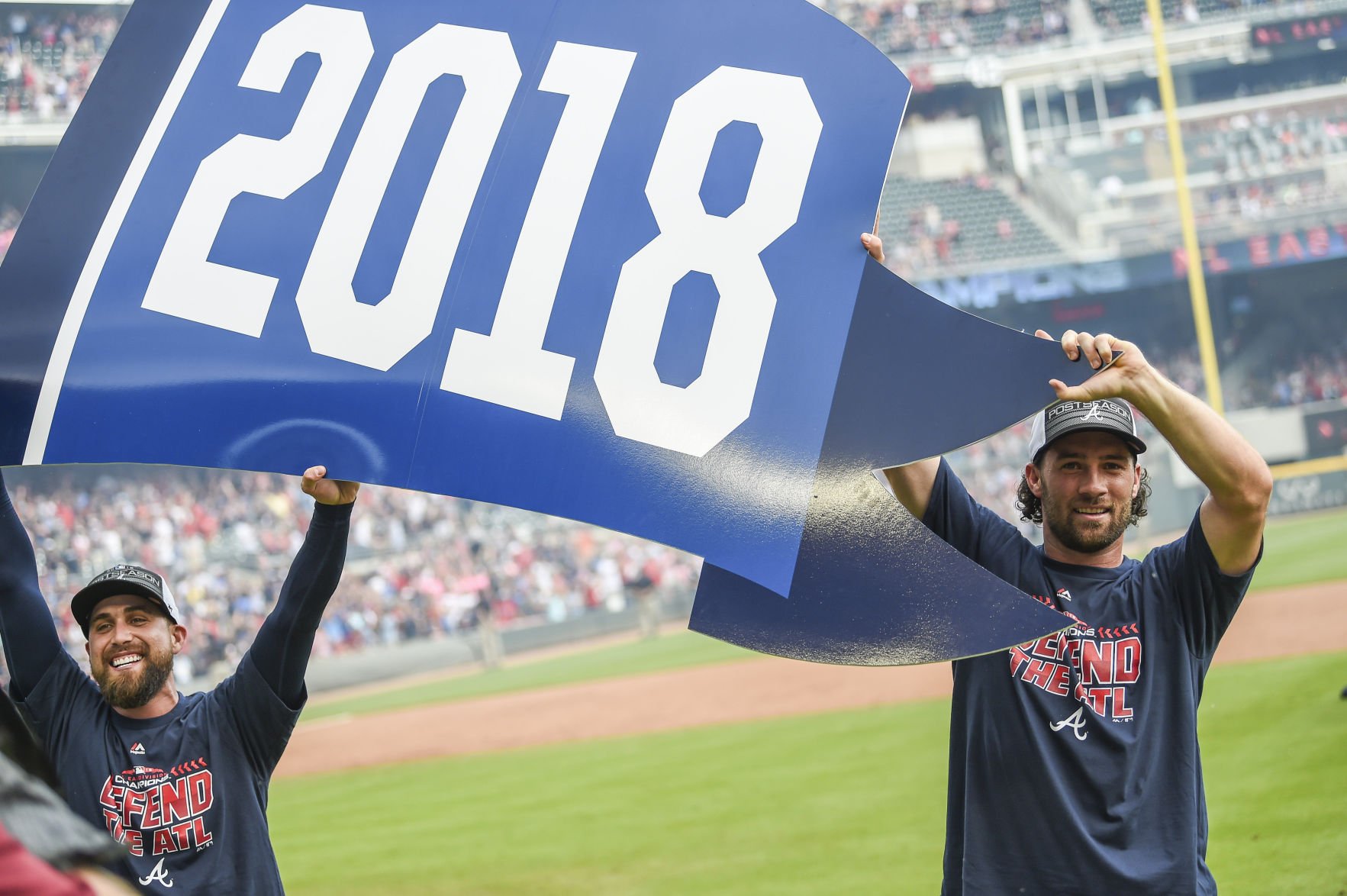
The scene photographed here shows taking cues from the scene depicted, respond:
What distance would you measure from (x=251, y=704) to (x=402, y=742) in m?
11.0

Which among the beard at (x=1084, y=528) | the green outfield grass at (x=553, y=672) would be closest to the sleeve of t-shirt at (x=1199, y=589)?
the beard at (x=1084, y=528)

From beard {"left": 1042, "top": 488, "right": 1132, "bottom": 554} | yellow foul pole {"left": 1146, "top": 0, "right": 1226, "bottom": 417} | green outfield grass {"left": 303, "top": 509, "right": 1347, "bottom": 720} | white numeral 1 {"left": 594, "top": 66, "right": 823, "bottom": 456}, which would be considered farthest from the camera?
yellow foul pole {"left": 1146, "top": 0, "right": 1226, "bottom": 417}

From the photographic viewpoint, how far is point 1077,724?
2.34 m

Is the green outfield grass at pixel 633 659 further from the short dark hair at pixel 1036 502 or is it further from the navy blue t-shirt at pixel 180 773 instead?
the navy blue t-shirt at pixel 180 773

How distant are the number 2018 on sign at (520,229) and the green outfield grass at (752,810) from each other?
13.7 ft

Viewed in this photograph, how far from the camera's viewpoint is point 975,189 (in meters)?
30.5

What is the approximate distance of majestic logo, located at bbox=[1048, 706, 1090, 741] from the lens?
2330mm

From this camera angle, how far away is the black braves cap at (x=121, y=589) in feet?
8.87

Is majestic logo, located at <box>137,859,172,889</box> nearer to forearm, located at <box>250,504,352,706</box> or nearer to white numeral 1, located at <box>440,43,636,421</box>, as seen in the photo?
forearm, located at <box>250,504,352,706</box>

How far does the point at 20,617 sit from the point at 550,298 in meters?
1.42

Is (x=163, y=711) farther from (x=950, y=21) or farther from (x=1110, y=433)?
(x=950, y=21)

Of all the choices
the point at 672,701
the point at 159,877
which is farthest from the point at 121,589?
the point at 672,701

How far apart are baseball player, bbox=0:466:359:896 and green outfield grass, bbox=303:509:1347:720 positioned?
1304 centimetres

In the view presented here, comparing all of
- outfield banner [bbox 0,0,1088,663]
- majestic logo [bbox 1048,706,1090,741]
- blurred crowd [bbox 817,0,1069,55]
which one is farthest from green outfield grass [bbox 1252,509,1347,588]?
blurred crowd [bbox 817,0,1069,55]
